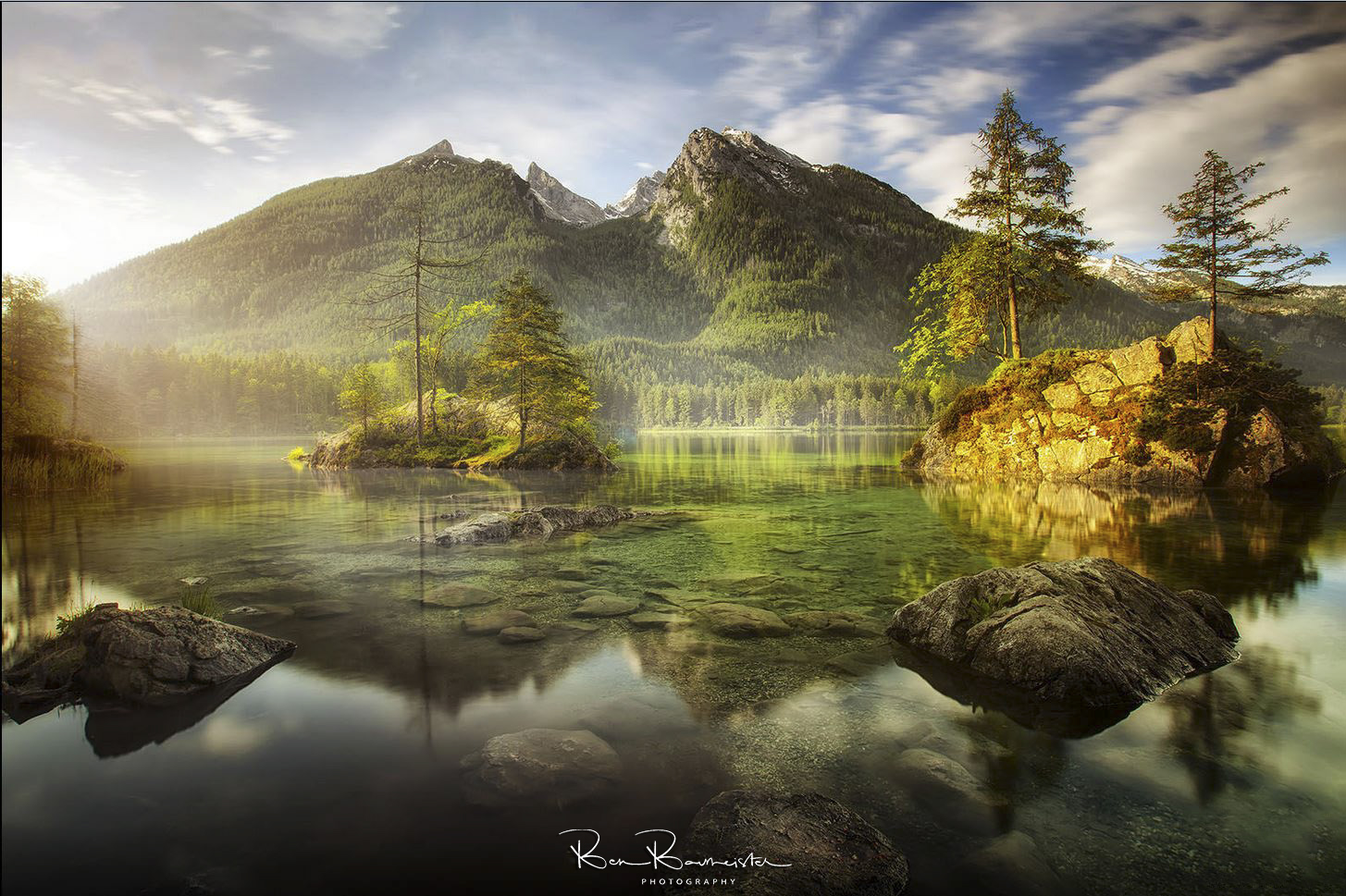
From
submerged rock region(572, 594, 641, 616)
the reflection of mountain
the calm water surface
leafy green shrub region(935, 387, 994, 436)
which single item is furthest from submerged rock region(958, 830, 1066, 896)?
leafy green shrub region(935, 387, 994, 436)

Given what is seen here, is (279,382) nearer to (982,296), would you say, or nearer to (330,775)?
(982,296)

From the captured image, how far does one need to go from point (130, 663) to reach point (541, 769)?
4969mm

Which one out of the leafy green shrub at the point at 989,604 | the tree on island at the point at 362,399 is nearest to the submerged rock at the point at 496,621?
the leafy green shrub at the point at 989,604

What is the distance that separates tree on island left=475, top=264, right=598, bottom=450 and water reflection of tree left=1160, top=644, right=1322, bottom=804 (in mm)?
35539

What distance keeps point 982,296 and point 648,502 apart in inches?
971

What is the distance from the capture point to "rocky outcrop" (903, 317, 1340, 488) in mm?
27078

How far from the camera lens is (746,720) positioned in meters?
6.24

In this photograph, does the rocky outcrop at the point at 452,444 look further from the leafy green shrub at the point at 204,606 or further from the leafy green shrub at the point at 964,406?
the leafy green shrub at the point at 204,606

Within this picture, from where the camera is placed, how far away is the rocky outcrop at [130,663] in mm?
6531

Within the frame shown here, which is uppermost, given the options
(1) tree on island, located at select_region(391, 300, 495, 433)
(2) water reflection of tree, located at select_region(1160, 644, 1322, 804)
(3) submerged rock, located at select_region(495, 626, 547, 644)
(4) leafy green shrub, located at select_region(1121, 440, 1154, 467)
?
(1) tree on island, located at select_region(391, 300, 495, 433)

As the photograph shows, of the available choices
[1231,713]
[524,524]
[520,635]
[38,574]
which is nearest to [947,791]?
[1231,713]

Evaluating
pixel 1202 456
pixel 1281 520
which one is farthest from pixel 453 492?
pixel 1202 456
